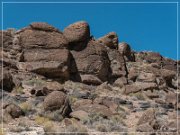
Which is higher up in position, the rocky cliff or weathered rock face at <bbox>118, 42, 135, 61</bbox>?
weathered rock face at <bbox>118, 42, 135, 61</bbox>

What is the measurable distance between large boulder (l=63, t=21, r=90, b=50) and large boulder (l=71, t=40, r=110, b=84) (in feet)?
1.82

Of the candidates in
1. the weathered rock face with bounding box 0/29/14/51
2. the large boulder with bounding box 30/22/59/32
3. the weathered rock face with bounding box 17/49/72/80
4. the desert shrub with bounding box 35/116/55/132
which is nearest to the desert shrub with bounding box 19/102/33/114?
the desert shrub with bounding box 35/116/55/132

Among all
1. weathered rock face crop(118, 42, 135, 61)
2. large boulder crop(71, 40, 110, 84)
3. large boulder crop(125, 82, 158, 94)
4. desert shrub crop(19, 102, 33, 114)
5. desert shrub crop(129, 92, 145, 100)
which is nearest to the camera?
desert shrub crop(19, 102, 33, 114)

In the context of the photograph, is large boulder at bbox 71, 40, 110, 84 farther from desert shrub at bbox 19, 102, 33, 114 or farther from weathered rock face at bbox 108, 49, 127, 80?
desert shrub at bbox 19, 102, 33, 114

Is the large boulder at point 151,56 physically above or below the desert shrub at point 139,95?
above

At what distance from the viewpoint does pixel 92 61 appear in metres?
37.7

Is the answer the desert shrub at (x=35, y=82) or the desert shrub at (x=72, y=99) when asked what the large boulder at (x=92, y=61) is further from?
the desert shrub at (x=72, y=99)

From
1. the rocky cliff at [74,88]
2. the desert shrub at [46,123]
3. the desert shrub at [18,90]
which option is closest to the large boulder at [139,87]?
the rocky cliff at [74,88]

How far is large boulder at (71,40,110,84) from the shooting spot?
3741 centimetres

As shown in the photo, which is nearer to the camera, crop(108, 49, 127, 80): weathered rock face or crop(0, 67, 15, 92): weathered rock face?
crop(0, 67, 15, 92): weathered rock face

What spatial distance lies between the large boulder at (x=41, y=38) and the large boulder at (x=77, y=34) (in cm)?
91

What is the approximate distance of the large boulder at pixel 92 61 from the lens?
37406 millimetres

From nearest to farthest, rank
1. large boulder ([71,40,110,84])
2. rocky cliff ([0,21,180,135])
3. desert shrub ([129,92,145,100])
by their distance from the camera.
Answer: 1. rocky cliff ([0,21,180,135])
2. desert shrub ([129,92,145,100])
3. large boulder ([71,40,110,84])

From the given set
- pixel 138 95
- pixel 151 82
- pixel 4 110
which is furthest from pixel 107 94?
pixel 4 110
